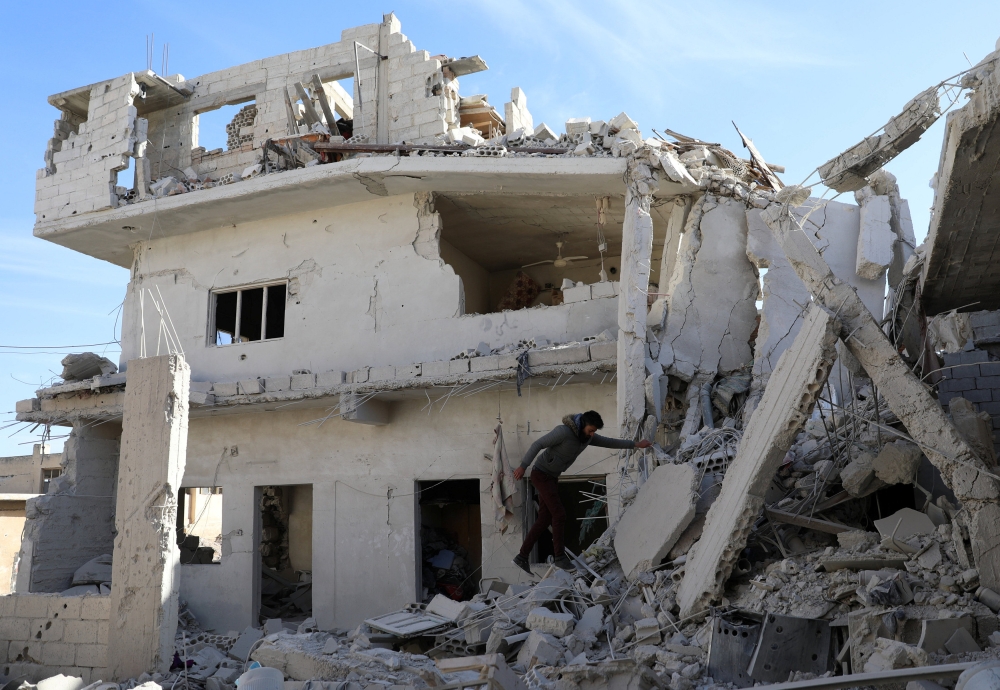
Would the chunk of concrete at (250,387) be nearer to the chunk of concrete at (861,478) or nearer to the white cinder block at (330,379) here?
the white cinder block at (330,379)

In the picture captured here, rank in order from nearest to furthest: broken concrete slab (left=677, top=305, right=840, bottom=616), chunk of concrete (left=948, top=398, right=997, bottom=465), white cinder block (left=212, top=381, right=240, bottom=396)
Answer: chunk of concrete (left=948, top=398, right=997, bottom=465) < broken concrete slab (left=677, top=305, right=840, bottom=616) < white cinder block (left=212, top=381, right=240, bottom=396)

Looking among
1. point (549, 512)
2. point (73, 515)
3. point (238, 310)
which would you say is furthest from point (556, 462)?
point (73, 515)

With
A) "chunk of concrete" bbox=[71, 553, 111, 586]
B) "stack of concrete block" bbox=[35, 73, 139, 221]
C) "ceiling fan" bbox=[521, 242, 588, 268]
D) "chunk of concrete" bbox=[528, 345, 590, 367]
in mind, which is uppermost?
"stack of concrete block" bbox=[35, 73, 139, 221]

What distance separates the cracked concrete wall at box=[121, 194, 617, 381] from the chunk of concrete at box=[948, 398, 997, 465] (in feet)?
14.6

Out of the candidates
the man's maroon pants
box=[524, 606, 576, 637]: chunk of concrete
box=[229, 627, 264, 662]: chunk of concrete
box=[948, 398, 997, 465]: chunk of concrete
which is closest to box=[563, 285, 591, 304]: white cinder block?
the man's maroon pants

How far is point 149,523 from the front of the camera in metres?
7.55

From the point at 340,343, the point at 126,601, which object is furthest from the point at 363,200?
the point at 126,601

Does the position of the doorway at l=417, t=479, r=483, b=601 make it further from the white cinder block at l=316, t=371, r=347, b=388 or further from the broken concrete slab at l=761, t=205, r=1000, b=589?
the broken concrete slab at l=761, t=205, r=1000, b=589

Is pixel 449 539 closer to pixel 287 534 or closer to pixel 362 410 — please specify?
pixel 287 534

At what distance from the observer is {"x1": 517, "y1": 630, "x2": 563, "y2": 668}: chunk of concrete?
5.80 m

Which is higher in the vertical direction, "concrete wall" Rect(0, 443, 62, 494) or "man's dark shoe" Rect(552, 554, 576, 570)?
"concrete wall" Rect(0, 443, 62, 494)

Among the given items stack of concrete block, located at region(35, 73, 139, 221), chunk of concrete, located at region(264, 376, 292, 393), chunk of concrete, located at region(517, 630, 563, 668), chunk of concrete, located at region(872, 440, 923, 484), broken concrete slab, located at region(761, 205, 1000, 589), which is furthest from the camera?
stack of concrete block, located at region(35, 73, 139, 221)

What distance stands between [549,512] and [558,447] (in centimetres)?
71

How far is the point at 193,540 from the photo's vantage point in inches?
562
